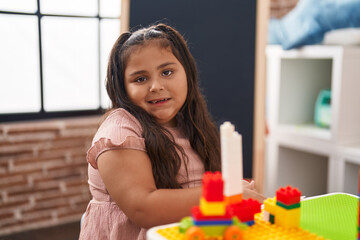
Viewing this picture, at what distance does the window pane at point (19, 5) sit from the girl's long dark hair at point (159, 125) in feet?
4.27

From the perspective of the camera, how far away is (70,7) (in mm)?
2270

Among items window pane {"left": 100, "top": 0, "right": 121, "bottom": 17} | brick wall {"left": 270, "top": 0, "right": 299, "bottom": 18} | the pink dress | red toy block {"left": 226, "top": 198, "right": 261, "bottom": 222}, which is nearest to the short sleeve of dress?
the pink dress

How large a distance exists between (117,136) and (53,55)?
5.05ft

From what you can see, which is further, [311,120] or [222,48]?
[311,120]

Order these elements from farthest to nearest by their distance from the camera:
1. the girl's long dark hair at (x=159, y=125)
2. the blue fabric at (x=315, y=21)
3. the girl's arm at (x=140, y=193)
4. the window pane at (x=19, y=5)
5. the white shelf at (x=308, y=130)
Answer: the window pane at (x=19, y=5) < the white shelf at (x=308, y=130) < the blue fabric at (x=315, y=21) < the girl's long dark hair at (x=159, y=125) < the girl's arm at (x=140, y=193)

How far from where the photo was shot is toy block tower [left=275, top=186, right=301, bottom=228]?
70 cm

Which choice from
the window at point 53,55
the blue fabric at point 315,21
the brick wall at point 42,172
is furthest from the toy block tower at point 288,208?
the window at point 53,55

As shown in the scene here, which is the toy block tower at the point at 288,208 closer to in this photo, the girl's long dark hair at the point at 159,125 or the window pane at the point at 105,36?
the girl's long dark hair at the point at 159,125

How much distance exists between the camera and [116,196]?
846 millimetres

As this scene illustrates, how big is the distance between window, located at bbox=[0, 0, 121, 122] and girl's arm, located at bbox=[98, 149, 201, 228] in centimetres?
148

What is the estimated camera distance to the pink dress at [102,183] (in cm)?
89

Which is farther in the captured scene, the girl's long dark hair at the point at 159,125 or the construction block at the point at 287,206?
the girl's long dark hair at the point at 159,125

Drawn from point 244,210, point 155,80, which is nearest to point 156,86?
point 155,80

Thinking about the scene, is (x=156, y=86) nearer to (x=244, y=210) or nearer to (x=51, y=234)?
(x=244, y=210)
